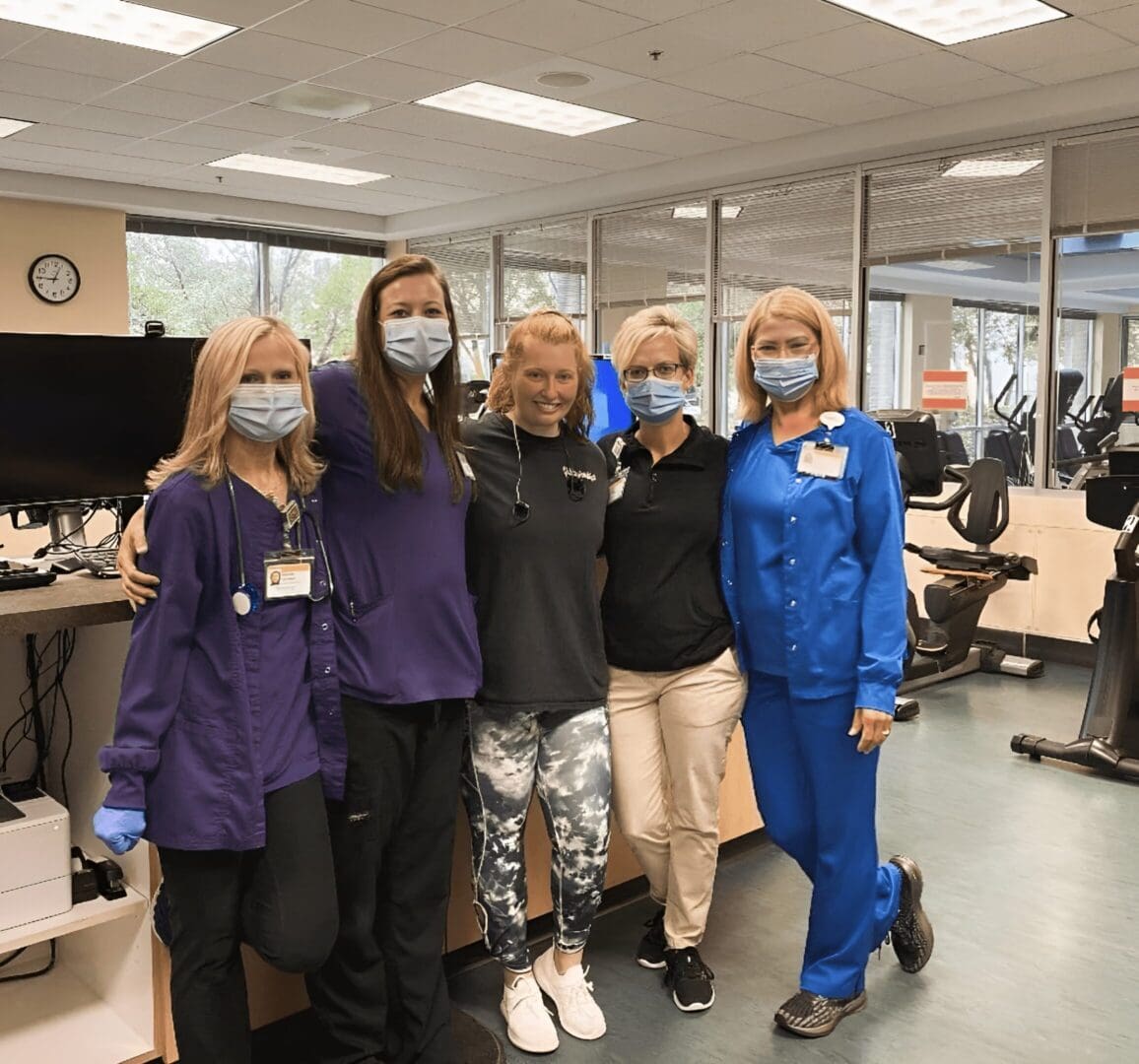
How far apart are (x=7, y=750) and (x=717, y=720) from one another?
1.59 m

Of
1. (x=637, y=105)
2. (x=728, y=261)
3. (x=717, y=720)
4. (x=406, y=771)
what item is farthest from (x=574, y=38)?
(x=406, y=771)

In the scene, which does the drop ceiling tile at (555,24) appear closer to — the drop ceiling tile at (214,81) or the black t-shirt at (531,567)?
the drop ceiling tile at (214,81)

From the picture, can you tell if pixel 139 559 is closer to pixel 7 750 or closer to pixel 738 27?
pixel 7 750

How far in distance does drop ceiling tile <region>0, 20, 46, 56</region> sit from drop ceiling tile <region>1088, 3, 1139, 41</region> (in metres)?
4.88

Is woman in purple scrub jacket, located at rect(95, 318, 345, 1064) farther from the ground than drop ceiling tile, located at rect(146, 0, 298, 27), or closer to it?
closer to it

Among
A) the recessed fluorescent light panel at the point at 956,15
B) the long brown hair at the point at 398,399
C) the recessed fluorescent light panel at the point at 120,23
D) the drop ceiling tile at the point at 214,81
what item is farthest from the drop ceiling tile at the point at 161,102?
the long brown hair at the point at 398,399

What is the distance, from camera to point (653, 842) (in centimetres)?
262

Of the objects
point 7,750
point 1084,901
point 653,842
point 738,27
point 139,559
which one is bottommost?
point 1084,901

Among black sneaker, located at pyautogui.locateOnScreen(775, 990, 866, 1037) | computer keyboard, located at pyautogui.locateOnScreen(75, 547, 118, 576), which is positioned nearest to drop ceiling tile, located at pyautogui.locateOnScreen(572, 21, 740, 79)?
computer keyboard, located at pyautogui.locateOnScreen(75, 547, 118, 576)

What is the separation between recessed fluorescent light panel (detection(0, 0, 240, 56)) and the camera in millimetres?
4965

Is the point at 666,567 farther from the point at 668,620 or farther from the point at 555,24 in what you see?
the point at 555,24

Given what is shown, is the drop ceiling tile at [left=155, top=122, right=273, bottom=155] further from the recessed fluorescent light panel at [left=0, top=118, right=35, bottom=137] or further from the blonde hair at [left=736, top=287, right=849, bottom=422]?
the blonde hair at [left=736, top=287, right=849, bottom=422]

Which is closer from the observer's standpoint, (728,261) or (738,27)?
(738,27)

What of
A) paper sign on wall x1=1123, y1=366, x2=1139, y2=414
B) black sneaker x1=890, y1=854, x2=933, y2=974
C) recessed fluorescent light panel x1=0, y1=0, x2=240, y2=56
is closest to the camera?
black sneaker x1=890, y1=854, x2=933, y2=974
